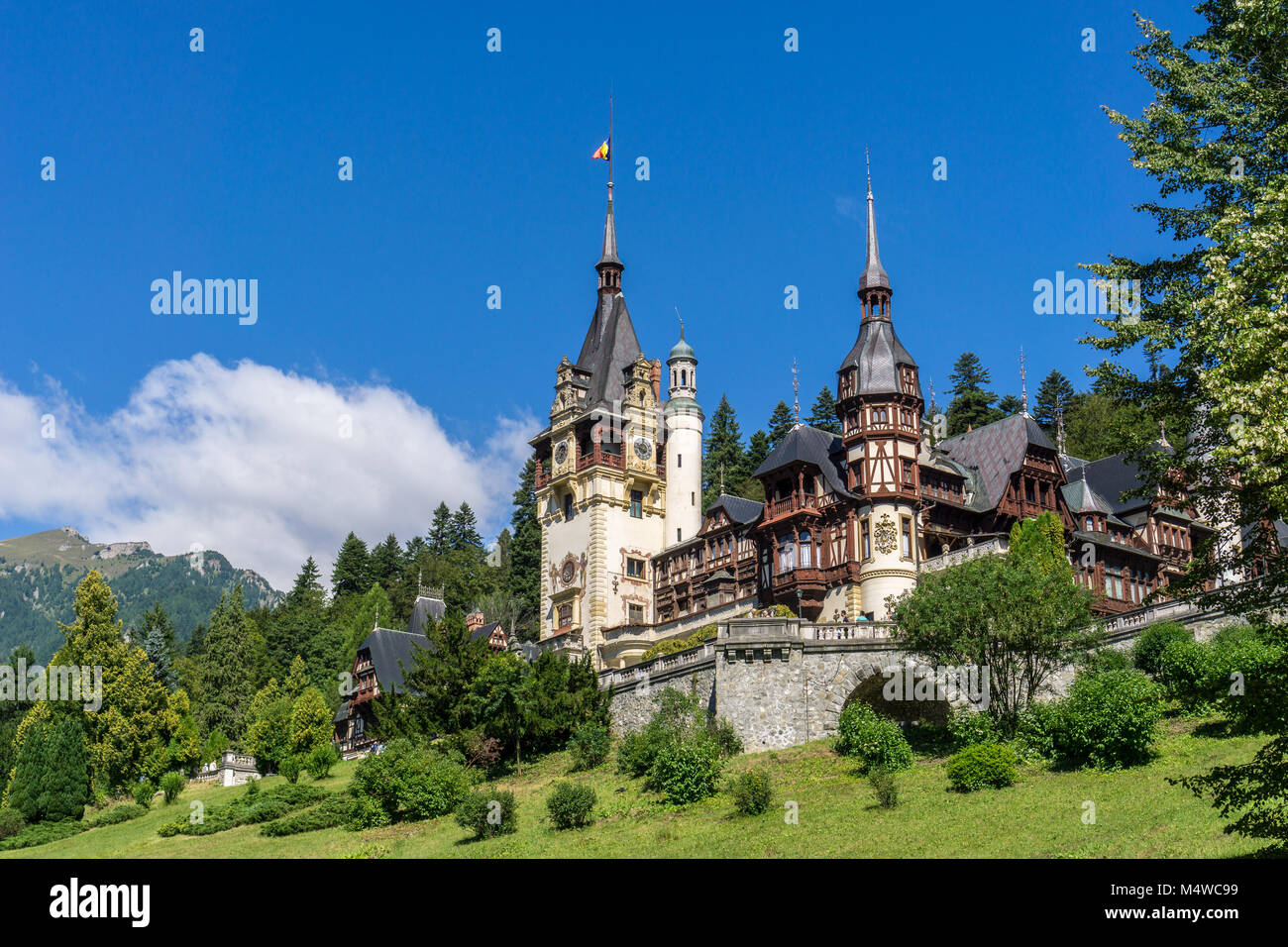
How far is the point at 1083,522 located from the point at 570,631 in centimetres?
2779

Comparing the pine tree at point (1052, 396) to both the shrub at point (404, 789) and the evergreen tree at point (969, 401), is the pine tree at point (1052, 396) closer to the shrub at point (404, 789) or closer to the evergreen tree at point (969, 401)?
the evergreen tree at point (969, 401)

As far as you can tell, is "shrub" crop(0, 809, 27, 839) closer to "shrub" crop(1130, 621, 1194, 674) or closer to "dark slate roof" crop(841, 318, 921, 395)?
"dark slate roof" crop(841, 318, 921, 395)

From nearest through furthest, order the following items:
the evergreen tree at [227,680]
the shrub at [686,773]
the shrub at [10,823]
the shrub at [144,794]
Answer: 1. the shrub at [686,773]
2. the shrub at [10,823]
3. the shrub at [144,794]
4. the evergreen tree at [227,680]

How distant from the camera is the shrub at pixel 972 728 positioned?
36.1 m

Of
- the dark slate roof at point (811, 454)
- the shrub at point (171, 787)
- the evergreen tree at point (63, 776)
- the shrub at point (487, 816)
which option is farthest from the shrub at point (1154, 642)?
the evergreen tree at point (63, 776)

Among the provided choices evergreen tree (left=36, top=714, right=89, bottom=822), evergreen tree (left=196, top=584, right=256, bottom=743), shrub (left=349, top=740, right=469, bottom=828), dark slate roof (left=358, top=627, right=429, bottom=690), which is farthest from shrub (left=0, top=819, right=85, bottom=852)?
dark slate roof (left=358, top=627, right=429, bottom=690)

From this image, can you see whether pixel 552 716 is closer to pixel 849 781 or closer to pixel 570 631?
pixel 849 781

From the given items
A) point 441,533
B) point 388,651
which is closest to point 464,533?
point 441,533

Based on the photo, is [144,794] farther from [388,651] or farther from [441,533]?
[441,533]

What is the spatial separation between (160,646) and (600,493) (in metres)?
28.9

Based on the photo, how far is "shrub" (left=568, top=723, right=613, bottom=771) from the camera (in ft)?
140

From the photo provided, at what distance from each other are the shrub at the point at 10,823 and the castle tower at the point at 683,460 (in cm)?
3582

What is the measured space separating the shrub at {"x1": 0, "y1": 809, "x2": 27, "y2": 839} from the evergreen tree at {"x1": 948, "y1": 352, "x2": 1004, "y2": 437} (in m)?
63.7
